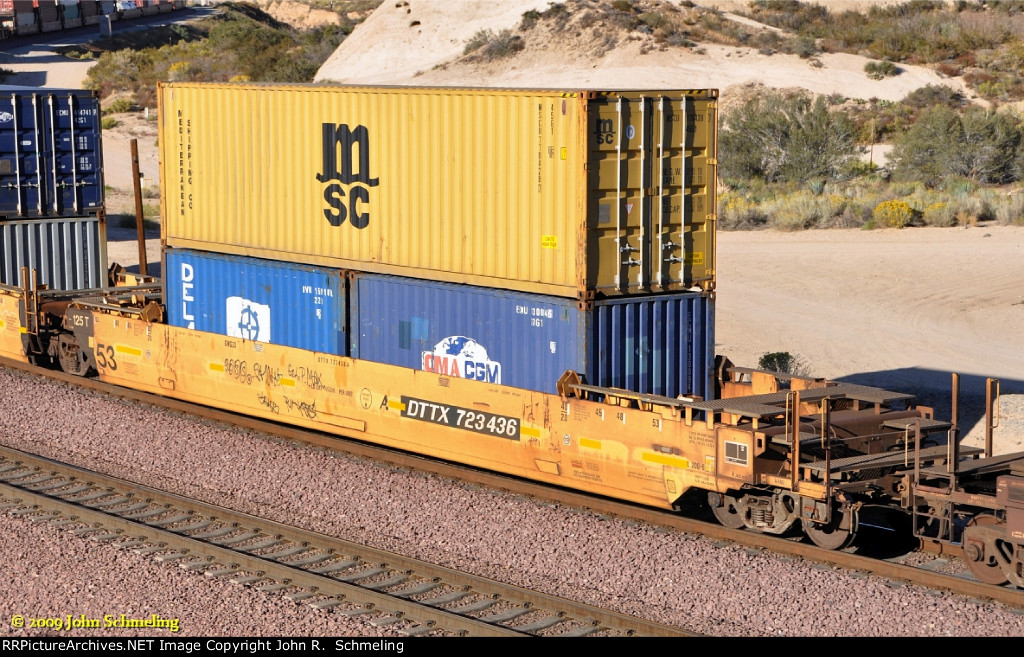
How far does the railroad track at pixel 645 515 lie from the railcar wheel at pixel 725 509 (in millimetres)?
159

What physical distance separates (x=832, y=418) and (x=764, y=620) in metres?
3.14

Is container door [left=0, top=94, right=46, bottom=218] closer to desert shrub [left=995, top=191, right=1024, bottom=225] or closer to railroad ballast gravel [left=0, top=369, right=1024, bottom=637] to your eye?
railroad ballast gravel [left=0, top=369, right=1024, bottom=637]

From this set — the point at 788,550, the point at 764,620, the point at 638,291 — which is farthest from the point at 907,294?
the point at 764,620

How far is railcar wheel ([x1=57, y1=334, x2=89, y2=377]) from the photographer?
62.7 feet

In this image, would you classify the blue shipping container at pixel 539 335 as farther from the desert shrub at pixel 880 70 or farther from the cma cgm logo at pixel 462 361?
the desert shrub at pixel 880 70

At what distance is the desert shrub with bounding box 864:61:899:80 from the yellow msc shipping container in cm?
4867

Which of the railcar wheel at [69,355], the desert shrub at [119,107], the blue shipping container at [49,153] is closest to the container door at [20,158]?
the blue shipping container at [49,153]

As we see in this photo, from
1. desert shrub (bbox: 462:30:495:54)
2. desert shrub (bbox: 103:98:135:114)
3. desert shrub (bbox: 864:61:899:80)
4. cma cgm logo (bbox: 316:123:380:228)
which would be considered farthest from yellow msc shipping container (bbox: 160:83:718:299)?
desert shrub (bbox: 462:30:495:54)

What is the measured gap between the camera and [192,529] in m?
12.6

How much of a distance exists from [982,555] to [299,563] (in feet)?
19.7

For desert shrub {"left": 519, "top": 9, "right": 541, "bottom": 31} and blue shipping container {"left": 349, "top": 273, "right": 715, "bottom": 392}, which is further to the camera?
desert shrub {"left": 519, "top": 9, "right": 541, "bottom": 31}

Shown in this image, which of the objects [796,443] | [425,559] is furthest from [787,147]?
[425,559]

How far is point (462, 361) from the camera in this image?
14703 millimetres

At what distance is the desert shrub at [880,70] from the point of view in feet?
197
